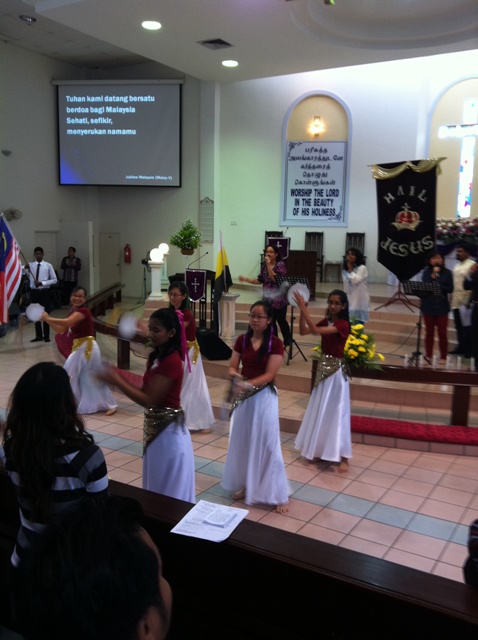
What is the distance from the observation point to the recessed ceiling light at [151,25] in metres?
9.12

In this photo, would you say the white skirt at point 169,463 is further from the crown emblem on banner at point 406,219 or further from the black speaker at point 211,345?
the crown emblem on banner at point 406,219

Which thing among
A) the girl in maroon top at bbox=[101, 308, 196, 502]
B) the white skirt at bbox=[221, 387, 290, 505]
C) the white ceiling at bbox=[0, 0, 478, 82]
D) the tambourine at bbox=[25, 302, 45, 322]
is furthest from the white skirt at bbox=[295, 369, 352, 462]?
the white ceiling at bbox=[0, 0, 478, 82]

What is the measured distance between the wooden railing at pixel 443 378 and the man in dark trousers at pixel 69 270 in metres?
9.89

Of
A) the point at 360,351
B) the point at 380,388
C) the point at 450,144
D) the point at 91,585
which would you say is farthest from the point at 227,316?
the point at 91,585

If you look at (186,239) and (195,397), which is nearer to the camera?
(195,397)

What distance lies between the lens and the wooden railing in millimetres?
6051

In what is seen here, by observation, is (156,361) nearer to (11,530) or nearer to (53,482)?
(11,530)

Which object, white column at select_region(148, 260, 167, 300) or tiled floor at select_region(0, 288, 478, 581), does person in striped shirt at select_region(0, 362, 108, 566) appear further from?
white column at select_region(148, 260, 167, 300)

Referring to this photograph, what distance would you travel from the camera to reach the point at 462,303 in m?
8.37

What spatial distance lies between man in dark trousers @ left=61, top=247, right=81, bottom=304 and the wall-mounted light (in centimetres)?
665

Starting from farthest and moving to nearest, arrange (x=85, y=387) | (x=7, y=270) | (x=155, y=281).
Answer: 1. (x=155, y=281)
2. (x=85, y=387)
3. (x=7, y=270)

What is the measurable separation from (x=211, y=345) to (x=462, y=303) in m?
3.79

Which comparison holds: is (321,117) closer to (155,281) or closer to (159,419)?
(155,281)

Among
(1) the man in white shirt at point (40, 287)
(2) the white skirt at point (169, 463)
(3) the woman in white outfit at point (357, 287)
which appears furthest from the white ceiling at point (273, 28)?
(2) the white skirt at point (169, 463)
